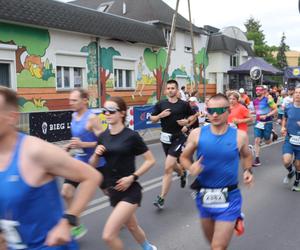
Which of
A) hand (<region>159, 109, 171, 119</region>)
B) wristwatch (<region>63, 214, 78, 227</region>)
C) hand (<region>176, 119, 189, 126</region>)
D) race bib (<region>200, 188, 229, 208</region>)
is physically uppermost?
hand (<region>159, 109, 171, 119</region>)

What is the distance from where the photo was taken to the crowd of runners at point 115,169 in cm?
220

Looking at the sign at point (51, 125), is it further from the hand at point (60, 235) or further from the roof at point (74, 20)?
the hand at point (60, 235)

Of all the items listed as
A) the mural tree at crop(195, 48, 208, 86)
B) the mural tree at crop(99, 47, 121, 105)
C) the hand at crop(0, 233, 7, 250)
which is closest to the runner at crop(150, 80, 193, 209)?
the hand at crop(0, 233, 7, 250)

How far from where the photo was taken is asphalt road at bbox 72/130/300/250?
516 cm

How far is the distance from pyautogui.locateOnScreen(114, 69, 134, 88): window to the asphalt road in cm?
1563

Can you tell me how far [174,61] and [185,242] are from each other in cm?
2578

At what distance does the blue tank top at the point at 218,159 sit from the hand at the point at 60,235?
183 cm

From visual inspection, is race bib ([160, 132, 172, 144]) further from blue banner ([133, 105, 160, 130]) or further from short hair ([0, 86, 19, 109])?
blue banner ([133, 105, 160, 130])

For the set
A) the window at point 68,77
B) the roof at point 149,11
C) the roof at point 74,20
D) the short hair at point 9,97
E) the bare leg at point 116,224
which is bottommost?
the bare leg at point 116,224

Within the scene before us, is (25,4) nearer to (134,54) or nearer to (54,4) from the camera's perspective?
(54,4)

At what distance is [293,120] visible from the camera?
7891mm

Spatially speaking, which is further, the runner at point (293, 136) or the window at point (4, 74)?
the window at point (4, 74)

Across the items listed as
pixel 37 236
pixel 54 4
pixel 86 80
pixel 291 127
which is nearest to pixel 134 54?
pixel 86 80

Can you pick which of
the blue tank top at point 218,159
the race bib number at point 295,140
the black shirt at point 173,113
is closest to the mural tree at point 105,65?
the race bib number at point 295,140
